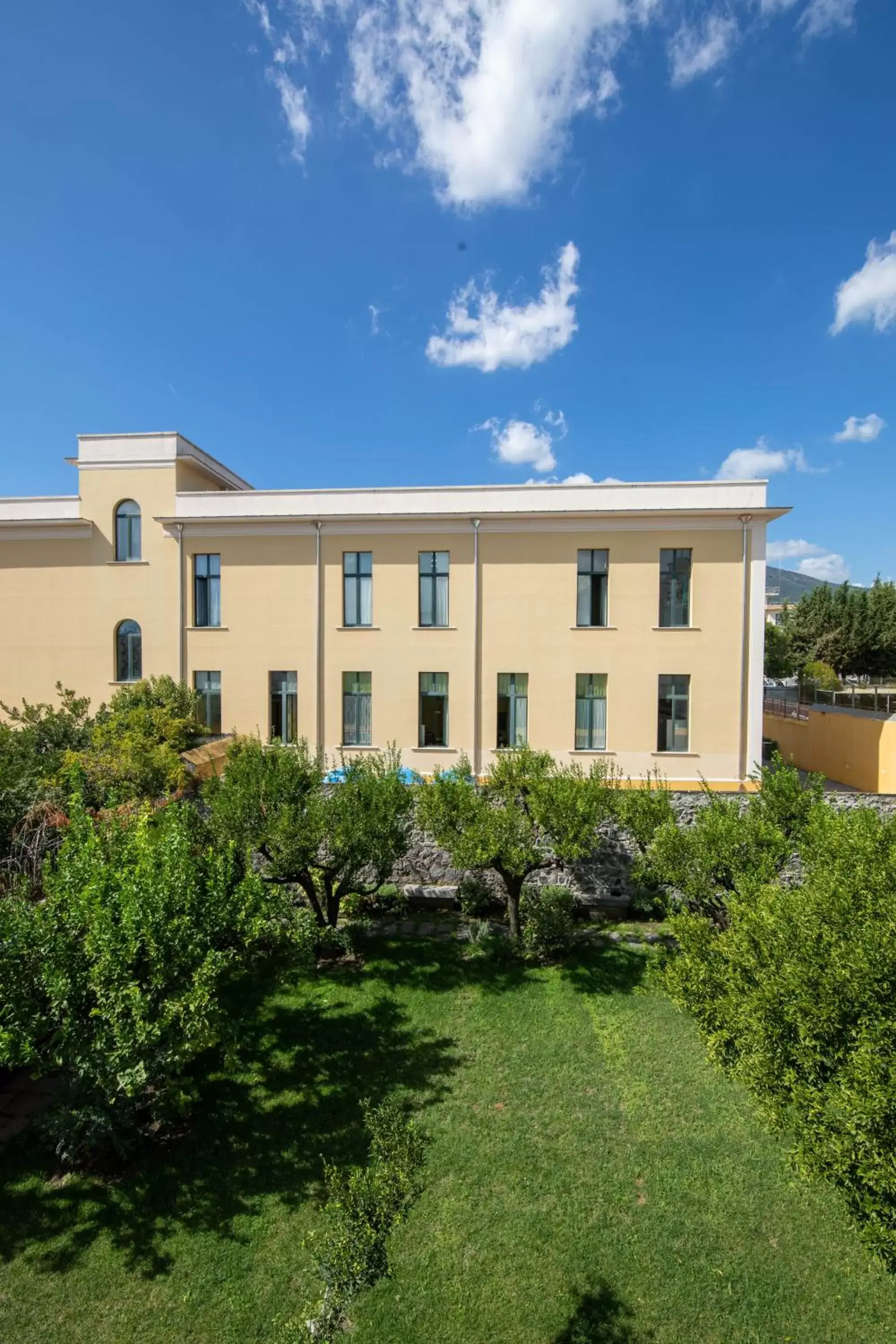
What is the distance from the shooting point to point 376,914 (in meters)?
16.5

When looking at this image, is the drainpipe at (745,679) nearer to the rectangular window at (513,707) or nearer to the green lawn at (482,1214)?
the rectangular window at (513,707)

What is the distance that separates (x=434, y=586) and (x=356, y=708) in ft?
17.0

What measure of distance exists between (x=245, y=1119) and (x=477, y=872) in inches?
347

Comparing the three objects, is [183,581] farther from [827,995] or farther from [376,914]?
[827,995]

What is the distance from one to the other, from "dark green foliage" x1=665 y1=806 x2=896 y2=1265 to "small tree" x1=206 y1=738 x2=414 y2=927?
25.0 feet

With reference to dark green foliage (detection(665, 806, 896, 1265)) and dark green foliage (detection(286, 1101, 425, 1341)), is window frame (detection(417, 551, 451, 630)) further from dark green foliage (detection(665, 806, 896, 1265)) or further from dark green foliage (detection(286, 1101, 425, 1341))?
dark green foliage (detection(286, 1101, 425, 1341))

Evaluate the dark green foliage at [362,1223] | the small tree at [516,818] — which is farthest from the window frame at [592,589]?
the dark green foliage at [362,1223]

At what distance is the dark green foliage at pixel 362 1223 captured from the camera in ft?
15.5

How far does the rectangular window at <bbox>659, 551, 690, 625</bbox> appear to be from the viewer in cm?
2006

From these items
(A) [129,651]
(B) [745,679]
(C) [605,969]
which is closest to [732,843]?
(C) [605,969]

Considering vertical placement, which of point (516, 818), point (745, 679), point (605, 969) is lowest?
point (605, 969)

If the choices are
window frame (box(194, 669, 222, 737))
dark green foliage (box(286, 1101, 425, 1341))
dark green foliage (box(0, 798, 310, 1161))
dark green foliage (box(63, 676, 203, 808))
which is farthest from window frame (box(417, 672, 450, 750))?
dark green foliage (box(286, 1101, 425, 1341))

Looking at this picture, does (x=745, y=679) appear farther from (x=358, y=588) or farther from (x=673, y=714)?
(x=358, y=588)

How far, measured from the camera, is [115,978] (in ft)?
22.9
